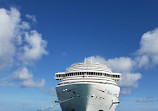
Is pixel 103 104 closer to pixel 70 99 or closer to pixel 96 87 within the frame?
pixel 96 87

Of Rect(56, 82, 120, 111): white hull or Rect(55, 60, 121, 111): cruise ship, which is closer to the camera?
Rect(56, 82, 120, 111): white hull

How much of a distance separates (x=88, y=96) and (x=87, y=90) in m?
1.30

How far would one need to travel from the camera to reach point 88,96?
4381 cm

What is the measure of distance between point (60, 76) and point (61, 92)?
23.6ft

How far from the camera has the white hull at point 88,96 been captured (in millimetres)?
43969

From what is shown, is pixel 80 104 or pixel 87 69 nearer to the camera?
pixel 80 104

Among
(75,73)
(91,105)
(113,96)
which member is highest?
(75,73)

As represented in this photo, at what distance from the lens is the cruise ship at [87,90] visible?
145 feet

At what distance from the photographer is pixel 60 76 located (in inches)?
2163

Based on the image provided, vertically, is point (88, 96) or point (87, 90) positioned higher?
point (87, 90)

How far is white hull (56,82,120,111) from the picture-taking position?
4397 cm

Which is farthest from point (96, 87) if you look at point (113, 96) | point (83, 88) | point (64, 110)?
point (64, 110)

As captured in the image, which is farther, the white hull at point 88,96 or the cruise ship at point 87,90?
the cruise ship at point 87,90

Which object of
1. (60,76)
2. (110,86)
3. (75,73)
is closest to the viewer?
(110,86)
